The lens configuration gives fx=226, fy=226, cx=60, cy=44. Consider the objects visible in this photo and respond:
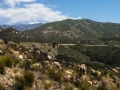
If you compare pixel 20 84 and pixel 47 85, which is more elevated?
pixel 20 84

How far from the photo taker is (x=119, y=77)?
30406 mm

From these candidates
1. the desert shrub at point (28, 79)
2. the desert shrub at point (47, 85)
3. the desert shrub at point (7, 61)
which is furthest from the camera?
the desert shrub at point (7, 61)

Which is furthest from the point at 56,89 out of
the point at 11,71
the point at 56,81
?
the point at 11,71

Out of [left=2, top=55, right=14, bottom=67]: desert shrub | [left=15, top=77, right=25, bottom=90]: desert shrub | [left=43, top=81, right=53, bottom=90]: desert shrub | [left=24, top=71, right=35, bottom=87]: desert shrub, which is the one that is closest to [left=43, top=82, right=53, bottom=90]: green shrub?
[left=43, top=81, right=53, bottom=90]: desert shrub

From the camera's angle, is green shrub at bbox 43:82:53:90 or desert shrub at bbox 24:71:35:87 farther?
green shrub at bbox 43:82:53:90

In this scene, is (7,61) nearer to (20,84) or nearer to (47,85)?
(47,85)

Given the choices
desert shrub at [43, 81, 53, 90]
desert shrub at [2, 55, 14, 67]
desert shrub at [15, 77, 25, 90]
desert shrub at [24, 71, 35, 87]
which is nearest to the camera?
desert shrub at [15, 77, 25, 90]

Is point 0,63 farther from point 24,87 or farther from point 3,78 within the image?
point 24,87

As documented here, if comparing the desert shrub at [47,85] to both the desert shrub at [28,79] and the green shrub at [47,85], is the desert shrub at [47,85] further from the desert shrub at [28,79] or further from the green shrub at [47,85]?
the desert shrub at [28,79]

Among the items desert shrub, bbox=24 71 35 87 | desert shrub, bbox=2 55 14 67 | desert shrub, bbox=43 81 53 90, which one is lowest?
desert shrub, bbox=43 81 53 90

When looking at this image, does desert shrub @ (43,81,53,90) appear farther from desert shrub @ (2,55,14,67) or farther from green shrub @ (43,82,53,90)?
desert shrub @ (2,55,14,67)

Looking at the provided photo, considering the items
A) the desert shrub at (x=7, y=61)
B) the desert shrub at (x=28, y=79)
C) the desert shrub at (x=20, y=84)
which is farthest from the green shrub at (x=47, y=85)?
the desert shrub at (x=7, y=61)

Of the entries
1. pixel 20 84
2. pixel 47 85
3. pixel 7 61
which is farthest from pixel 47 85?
pixel 7 61

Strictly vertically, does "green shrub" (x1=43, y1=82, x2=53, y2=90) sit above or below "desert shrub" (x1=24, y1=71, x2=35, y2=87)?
below
